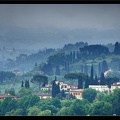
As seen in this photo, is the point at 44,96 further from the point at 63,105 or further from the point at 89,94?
the point at 89,94

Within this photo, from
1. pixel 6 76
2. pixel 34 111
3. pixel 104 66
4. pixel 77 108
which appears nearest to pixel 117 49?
pixel 104 66

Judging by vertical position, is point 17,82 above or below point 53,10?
below

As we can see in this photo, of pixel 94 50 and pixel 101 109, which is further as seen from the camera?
pixel 94 50

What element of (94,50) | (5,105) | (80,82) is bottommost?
(5,105)

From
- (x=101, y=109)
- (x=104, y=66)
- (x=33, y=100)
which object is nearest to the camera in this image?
(x=101, y=109)

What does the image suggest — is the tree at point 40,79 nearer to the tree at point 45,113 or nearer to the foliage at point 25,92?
the foliage at point 25,92

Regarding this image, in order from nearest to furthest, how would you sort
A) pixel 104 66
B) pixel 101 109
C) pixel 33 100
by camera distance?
pixel 101 109
pixel 33 100
pixel 104 66

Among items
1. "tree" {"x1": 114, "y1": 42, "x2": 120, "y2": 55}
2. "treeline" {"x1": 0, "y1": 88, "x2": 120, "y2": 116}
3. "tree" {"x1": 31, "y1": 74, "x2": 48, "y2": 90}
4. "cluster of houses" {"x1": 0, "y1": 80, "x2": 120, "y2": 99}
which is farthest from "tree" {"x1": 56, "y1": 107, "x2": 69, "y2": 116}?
"tree" {"x1": 114, "y1": 42, "x2": 120, "y2": 55}

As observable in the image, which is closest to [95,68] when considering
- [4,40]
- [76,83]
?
[76,83]

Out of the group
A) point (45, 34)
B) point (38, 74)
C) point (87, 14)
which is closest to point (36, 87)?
point (38, 74)

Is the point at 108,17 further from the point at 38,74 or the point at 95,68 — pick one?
the point at 38,74

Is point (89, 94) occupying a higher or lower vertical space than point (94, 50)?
lower
